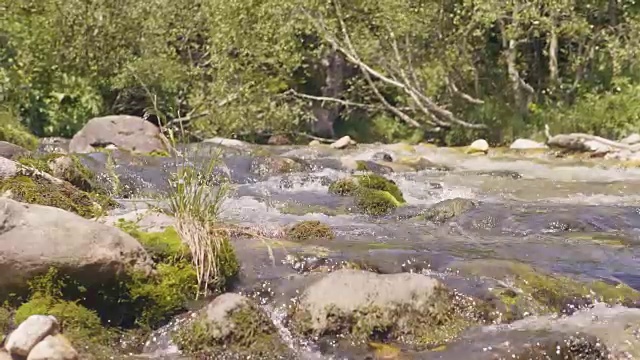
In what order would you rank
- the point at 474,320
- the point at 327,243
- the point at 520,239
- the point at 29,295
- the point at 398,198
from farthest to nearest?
the point at 398,198 → the point at 520,239 → the point at 327,243 → the point at 474,320 → the point at 29,295

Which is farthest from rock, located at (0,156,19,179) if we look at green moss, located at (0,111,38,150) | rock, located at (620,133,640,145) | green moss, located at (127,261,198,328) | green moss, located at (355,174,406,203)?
rock, located at (620,133,640,145)

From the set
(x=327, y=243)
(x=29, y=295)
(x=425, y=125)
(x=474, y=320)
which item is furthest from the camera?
(x=425, y=125)

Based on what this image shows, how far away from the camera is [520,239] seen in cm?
764

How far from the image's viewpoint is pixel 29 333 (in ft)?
13.8

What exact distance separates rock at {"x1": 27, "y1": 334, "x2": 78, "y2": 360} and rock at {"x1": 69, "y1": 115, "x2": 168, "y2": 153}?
1091cm

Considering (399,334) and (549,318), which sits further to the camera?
(549,318)

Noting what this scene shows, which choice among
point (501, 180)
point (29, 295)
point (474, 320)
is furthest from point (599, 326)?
point (501, 180)

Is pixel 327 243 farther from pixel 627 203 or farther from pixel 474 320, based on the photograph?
pixel 627 203

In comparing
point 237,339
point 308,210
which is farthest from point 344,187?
point 237,339

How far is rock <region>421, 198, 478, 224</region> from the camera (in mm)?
8625

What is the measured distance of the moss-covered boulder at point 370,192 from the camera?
9.16 metres

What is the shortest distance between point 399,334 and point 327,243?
6.76 ft

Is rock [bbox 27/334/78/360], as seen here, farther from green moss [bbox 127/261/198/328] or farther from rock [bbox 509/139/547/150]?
rock [bbox 509/139/547/150]

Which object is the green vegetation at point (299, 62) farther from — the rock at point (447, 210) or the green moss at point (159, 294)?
the green moss at point (159, 294)
